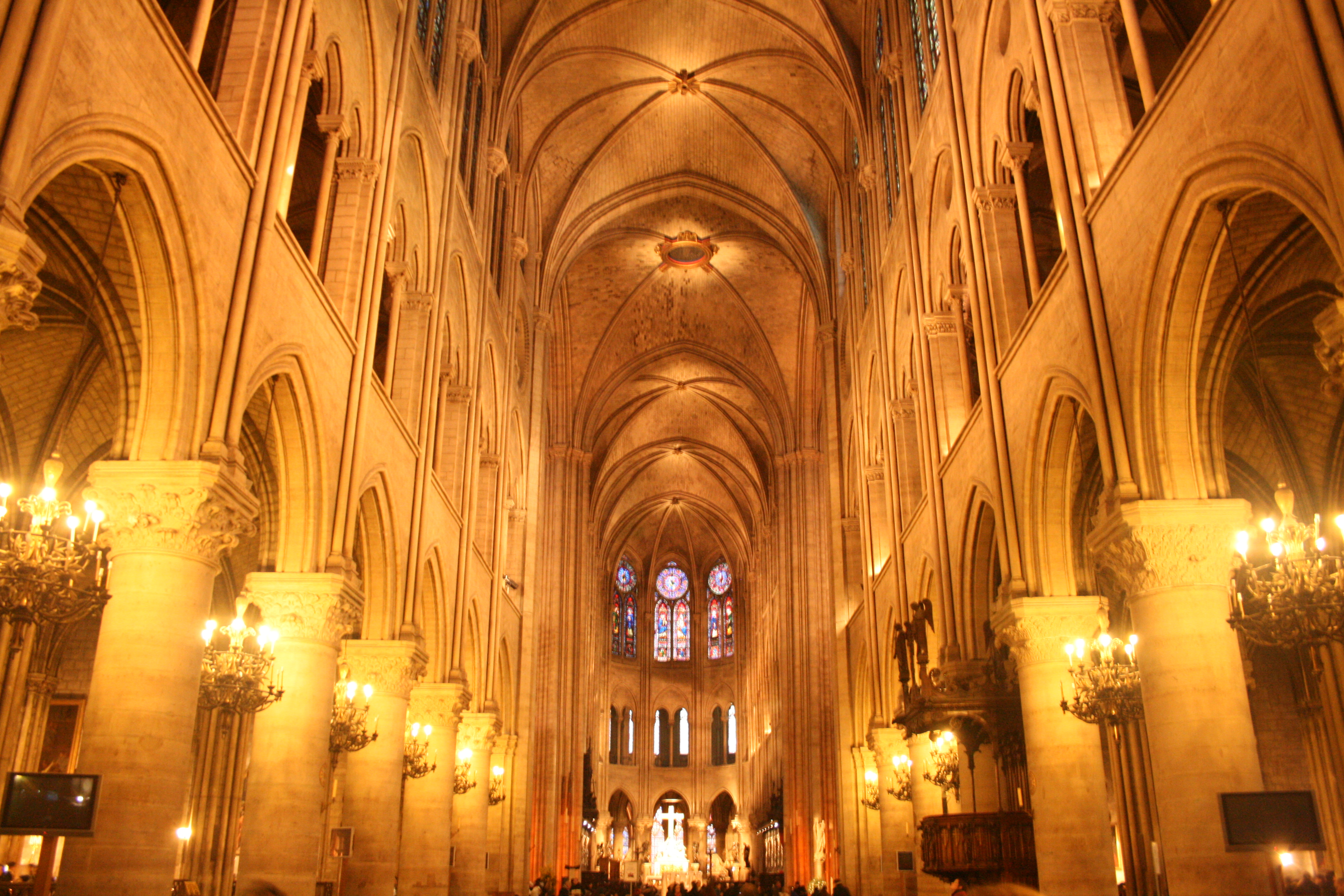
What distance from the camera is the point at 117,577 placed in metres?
8.38

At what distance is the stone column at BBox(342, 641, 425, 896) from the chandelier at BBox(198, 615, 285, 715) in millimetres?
2749

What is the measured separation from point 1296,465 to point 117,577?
15.0 meters

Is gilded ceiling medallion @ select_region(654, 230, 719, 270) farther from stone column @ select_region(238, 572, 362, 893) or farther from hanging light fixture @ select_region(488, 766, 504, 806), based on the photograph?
stone column @ select_region(238, 572, 362, 893)

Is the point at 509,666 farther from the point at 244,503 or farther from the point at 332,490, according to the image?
the point at 244,503

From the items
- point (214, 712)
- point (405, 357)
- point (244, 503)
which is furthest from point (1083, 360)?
point (214, 712)

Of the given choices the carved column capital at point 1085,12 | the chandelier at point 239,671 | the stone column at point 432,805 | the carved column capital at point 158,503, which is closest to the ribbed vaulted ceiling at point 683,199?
the carved column capital at point 1085,12

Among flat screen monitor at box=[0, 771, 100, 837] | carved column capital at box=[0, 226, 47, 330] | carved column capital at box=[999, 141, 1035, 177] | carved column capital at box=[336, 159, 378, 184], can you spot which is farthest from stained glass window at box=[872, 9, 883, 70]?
flat screen monitor at box=[0, 771, 100, 837]

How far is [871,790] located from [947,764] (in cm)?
653

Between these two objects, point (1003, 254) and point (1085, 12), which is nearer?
point (1085, 12)

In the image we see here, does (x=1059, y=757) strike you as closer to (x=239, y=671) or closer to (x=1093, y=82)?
(x=1093, y=82)

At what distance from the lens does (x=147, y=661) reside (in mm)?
8094

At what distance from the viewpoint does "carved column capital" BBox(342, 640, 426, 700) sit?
14242mm

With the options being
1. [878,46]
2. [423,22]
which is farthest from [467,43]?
[878,46]

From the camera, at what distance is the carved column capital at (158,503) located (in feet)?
27.6
